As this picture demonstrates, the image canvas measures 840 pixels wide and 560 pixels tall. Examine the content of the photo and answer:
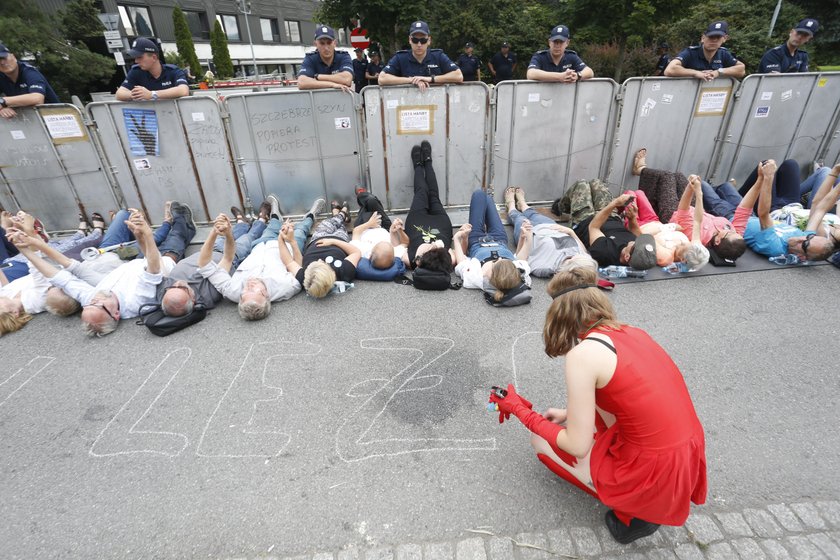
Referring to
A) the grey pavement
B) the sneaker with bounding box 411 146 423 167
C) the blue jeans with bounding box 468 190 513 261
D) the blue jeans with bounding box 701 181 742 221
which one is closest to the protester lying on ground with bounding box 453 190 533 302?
the blue jeans with bounding box 468 190 513 261

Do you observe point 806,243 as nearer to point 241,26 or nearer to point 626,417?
point 626,417

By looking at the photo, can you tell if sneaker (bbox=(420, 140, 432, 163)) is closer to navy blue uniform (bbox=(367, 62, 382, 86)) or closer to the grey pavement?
the grey pavement

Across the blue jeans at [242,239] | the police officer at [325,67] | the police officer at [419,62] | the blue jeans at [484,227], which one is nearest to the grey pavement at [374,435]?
the blue jeans at [242,239]

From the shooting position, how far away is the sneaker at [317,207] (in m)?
6.16

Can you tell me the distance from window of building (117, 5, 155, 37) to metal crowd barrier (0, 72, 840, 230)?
3561 cm

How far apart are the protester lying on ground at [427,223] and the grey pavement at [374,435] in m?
0.52

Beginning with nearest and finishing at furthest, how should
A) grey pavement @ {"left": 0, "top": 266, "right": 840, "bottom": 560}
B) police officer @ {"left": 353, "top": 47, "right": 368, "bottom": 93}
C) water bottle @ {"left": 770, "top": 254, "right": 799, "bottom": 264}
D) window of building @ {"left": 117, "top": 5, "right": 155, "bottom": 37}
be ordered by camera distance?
grey pavement @ {"left": 0, "top": 266, "right": 840, "bottom": 560} → water bottle @ {"left": 770, "top": 254, "right": 799, "bottom": 264} → police officer @ {"left": 353, "top": 47, "right": 368, "bottom": 93} → window of building @ {"left": 117, "top": 5, "right": 155, "bottom": 37}

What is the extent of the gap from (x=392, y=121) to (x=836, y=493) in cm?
565

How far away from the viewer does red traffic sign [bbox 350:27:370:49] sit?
454 inches

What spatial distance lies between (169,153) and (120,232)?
1.29 m

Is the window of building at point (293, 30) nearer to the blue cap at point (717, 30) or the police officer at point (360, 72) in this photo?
the police officer at point (360, 72)

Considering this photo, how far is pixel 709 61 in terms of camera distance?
19.7 ft

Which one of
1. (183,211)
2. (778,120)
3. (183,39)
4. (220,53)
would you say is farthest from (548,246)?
(220,53)

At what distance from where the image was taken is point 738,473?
8.49 ft
